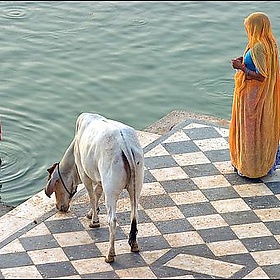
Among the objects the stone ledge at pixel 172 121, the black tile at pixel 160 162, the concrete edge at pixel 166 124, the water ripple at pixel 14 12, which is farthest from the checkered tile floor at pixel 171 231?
the water ripple at pixel 14 12

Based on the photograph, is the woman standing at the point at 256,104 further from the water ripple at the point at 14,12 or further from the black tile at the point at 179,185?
the water ripple at the point at 14,12

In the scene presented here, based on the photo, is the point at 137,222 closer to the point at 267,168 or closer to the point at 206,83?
the point at 267,168

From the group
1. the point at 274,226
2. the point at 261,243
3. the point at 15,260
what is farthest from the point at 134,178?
the point at 274,226

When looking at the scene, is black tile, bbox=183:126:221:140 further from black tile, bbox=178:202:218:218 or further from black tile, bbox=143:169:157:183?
black tile, bbox=178:202:218:218

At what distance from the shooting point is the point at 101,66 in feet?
44.8

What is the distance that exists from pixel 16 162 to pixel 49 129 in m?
1.05

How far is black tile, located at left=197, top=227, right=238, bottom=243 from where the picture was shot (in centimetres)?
853

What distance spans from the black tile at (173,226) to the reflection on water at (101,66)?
178 cm

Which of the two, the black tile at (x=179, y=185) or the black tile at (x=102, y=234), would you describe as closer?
the black tile at (x=102, y=234)

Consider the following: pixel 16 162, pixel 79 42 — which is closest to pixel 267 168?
pixel 16 162

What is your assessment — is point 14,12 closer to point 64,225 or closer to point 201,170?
point 201,170

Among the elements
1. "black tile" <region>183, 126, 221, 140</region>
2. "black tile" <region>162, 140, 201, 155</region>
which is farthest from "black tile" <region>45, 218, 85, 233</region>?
"black tile" <region>183, 126, 221, 140</region>

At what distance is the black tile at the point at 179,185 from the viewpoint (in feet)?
30.9

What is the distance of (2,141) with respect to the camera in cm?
1113
